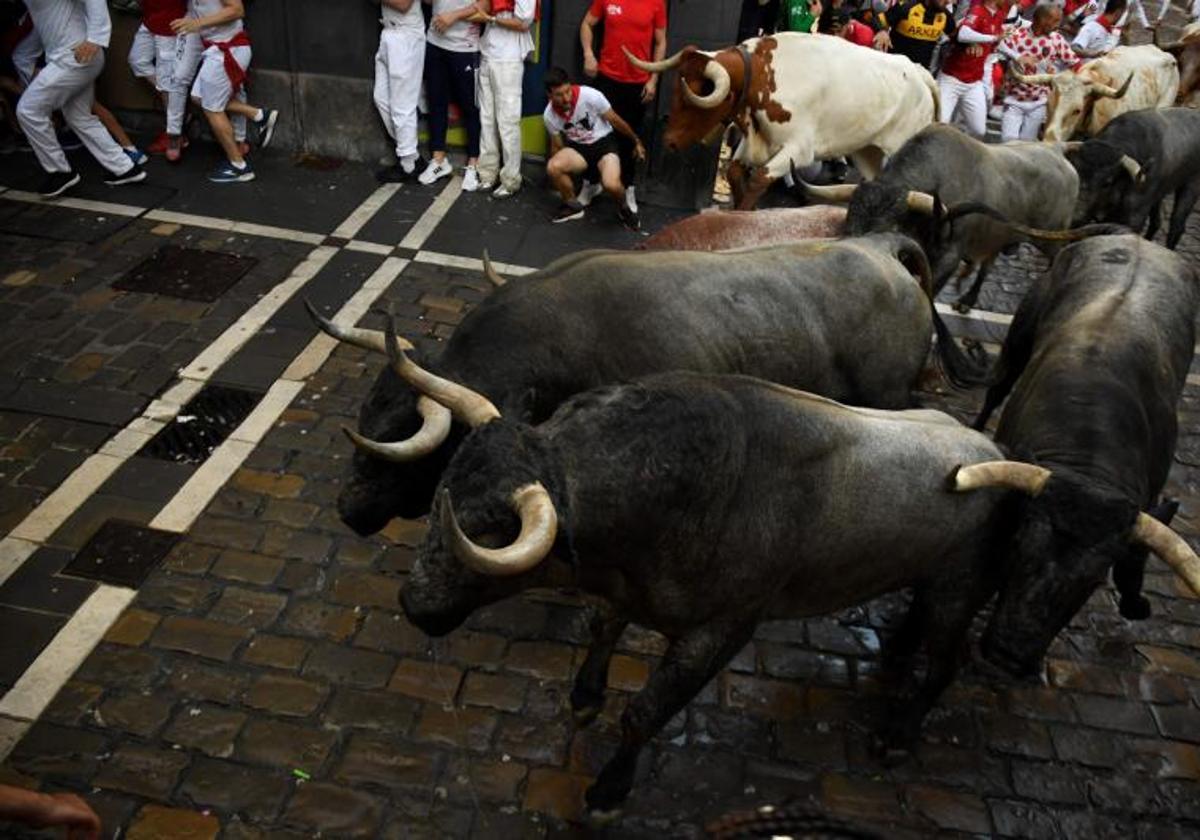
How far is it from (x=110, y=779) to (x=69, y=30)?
8502mm

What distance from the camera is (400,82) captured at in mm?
10906

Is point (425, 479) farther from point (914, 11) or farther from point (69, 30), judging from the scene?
point (914, 11)

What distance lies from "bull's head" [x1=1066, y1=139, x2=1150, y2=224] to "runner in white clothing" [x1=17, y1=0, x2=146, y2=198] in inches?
401

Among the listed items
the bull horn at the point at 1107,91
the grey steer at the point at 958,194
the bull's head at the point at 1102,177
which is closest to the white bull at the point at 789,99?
the grey steer at the point at 958,194

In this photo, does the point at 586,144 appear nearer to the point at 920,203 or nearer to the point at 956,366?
the point at 920,203

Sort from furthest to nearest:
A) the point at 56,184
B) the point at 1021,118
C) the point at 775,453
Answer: the point at 1021,118 → the point at 56,184 → the point at 775,453

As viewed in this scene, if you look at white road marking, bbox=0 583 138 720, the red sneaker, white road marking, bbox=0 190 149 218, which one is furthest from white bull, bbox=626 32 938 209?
white road marking, bbox=0 583 138 720

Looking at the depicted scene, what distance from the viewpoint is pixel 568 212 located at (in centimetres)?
1086

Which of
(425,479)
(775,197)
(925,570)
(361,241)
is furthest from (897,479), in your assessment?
(775,197)

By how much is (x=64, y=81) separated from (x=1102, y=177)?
10.8 meters

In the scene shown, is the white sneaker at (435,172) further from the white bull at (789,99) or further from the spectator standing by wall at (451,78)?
the white bull at (789,99)

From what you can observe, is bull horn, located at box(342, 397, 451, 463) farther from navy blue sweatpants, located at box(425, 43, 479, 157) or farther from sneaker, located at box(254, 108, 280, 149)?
sneaker, located at box(254, 108, 280, 149)

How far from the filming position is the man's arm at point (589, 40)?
10.4 metres

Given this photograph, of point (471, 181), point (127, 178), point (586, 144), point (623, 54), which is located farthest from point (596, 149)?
point (127, 178)
